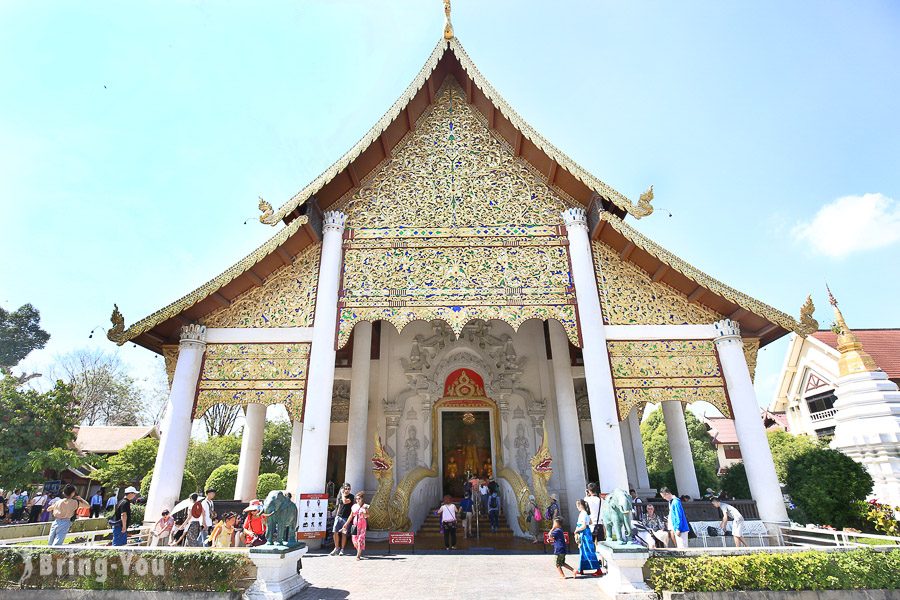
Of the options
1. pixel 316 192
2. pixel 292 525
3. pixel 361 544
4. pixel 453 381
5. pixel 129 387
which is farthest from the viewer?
pixel 129 387

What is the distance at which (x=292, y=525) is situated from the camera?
5082 mm

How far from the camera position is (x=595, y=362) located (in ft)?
25.0

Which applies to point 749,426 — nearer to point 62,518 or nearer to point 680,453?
point 680,453

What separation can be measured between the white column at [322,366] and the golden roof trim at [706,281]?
16.3 feet

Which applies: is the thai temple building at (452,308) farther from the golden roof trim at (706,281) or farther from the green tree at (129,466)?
the green tree at (129,466)

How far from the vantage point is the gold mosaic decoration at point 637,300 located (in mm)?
8023

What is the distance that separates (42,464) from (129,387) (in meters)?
16.3

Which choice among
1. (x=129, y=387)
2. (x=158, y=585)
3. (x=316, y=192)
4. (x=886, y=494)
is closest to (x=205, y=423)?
(x=129, y=387)

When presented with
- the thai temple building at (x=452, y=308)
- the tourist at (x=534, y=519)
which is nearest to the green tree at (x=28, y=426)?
the thai temple building at (x=452, y=308)

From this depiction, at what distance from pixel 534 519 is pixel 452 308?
3962mm

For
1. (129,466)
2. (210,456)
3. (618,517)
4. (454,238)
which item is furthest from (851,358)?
(210,456)

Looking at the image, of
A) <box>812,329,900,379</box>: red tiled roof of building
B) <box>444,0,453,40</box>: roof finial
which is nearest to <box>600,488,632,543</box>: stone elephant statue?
<box>444,0,453,40</box>: roof finial

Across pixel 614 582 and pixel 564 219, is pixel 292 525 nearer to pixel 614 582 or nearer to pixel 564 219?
pixel 614 582

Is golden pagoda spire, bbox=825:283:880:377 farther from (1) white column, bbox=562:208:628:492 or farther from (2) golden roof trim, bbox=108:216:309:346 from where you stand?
(2) golden roof trim, bbox=108:216:309:346
